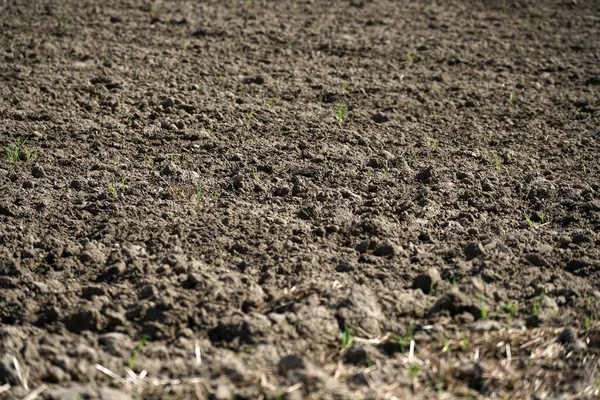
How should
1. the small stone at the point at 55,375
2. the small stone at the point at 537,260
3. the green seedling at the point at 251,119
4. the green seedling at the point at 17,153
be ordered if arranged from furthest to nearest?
1. the green seedling at the point at 251,119
2. the green seedling at the point at 17,153
3. the small stone at the point at 537,260
4. the small stone at the point at 55,375

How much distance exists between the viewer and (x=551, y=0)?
791 centimetres

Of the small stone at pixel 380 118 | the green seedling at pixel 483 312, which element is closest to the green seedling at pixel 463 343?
the green seedling at pixel 483 312

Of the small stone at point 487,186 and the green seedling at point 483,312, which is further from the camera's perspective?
the small stone at point 487,186

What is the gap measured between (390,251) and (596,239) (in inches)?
41.4

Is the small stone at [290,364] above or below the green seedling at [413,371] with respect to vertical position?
above

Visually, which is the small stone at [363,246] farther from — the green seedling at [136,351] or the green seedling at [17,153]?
the green seedling at [17,153]

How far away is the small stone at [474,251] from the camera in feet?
11.2

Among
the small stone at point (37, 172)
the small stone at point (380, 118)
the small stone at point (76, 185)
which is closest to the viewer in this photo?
the small stone at point (76, 185)

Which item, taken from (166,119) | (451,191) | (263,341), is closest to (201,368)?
(263,341)

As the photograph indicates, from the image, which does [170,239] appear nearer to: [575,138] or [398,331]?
[398,331]

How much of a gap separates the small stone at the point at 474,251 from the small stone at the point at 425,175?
735mm

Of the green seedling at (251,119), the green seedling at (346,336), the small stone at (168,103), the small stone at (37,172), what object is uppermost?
the small stone at (168,103)

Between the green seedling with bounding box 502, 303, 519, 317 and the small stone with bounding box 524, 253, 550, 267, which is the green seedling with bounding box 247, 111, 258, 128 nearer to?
the small stone with bounding box 524, 253, 550, 267

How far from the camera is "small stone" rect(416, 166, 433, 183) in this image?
411 centimetres
